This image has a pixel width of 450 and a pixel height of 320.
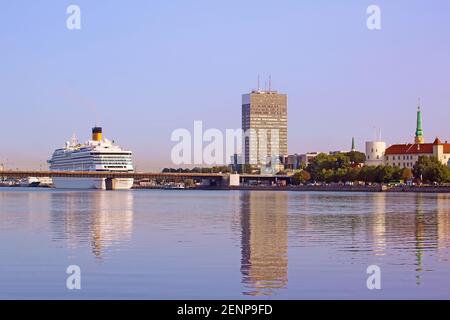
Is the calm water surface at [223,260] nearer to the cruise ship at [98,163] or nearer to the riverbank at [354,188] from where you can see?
the riverbank at [354,188]

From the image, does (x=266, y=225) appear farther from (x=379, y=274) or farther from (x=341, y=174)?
(x=341, y=174)

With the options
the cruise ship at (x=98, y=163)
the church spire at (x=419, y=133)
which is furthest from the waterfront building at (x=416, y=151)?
the cruise ship at (x=98, y=163)

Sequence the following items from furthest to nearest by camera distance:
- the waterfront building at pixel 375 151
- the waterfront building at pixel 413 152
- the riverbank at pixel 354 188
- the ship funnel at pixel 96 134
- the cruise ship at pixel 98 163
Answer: the waterfront building at pixel 375 151
the waterfront building at pixel 413 152
the ship funnel at pixel 96 134
the cruise ship at pixel 98 163
the riverbank at pixel 354 188

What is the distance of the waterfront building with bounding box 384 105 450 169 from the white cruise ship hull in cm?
5530

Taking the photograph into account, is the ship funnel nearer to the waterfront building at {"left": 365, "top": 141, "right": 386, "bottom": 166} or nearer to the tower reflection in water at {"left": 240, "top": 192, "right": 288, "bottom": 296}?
the waterfront building at {"left": 365, "top": 141, "right": 386, "bottom": 166}

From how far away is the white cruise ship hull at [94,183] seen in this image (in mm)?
139363

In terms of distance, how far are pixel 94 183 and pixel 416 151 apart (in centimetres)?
6371

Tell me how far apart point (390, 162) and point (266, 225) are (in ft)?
447

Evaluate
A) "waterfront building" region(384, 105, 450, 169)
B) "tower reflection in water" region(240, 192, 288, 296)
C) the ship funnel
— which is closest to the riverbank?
"waterfront building" region(384, 105, 450, 169)

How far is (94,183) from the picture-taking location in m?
140

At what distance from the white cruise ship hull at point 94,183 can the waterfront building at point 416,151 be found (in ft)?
181

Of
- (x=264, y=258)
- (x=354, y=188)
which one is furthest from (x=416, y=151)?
(x=264, y=258)

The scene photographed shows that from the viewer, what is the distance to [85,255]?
22.0m
